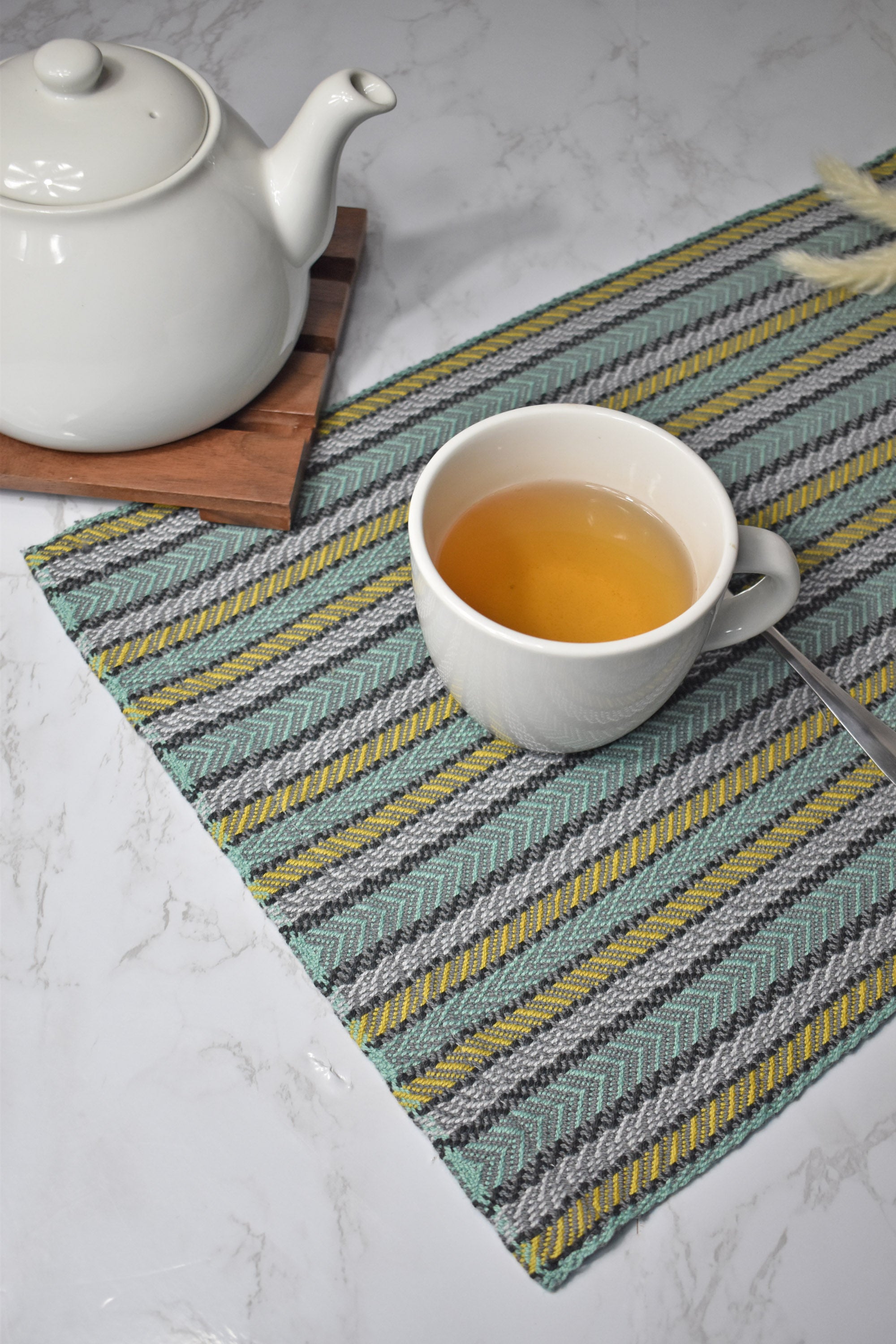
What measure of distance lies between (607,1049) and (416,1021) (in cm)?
8

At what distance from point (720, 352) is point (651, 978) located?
408 mm

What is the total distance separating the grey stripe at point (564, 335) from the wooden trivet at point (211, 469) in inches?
1.3

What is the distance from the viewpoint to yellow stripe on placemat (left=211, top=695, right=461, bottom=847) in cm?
51

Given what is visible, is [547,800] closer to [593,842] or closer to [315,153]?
[593,842]

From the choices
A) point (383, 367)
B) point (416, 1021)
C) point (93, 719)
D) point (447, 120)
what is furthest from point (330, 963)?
point (447, 120)

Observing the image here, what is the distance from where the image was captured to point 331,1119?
46 centimetres

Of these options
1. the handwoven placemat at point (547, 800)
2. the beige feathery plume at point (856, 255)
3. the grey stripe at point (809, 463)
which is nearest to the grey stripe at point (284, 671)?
the handwoven placemat at point (547, 800)

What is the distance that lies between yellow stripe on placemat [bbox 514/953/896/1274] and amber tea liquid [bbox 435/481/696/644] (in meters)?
0.19

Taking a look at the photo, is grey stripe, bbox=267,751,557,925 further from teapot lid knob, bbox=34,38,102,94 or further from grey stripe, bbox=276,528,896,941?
teapot lid knob, bbox=34,38,102,94

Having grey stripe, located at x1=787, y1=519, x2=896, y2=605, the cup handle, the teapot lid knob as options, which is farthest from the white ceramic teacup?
the teapot lid knob

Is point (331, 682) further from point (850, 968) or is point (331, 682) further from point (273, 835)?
point (850, 968)

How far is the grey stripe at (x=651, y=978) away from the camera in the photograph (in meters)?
0.44

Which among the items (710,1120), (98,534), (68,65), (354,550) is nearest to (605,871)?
(710,1120)

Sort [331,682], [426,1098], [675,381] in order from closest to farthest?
[426,1098], [331,682], [675,381]
